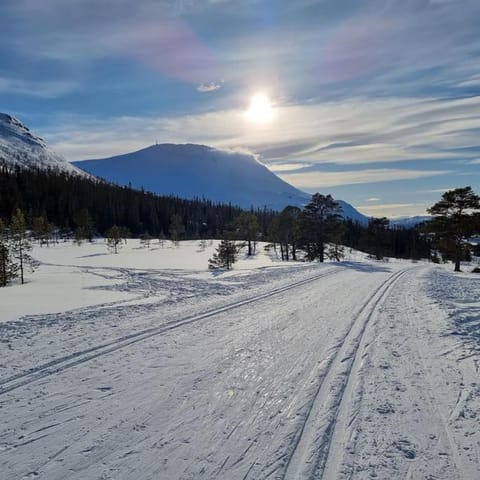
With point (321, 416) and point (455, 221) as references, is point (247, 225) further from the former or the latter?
point (321, 416)

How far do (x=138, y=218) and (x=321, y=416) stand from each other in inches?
4476

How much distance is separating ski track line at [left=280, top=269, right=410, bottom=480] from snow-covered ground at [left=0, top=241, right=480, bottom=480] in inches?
0.8

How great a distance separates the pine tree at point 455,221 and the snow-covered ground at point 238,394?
27431mm

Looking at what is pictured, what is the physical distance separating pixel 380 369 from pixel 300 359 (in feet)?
4.40

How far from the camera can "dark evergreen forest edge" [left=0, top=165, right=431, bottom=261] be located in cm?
6881

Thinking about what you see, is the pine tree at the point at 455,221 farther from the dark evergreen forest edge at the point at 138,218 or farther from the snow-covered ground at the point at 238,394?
the snow-covered ground at the point at 238,394

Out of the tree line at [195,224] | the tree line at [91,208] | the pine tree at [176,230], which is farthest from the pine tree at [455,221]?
the tree line at [91,208]

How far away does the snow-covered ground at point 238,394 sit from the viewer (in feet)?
13.7

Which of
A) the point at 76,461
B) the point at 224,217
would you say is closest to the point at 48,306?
the point at 76,461

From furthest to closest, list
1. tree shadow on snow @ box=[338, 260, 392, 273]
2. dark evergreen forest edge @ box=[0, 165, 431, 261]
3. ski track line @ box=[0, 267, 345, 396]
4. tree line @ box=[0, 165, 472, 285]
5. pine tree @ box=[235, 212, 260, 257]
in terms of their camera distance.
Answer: dark evergreen forest edge @ box=[0, 165, 431, 261], pine tree @ box=[235, 212, 260, 257], tree line @ box=[0, 165, 472, 285], tree shadow on snow @ box=[338, 260, 392, 273], ski track line @ box=[0, 267, 345, 396]

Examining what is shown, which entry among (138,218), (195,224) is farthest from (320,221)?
(195,224)

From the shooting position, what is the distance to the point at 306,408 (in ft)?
17.7

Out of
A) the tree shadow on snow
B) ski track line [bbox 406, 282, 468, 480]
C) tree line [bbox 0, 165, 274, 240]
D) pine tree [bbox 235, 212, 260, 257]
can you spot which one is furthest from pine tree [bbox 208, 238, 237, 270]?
tree line [bbox 0, 165, 274, 240]

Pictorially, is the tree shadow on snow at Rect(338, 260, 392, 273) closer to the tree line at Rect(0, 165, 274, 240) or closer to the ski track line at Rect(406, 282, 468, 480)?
the ski track line at Rect(406, 282, 468, 480)
